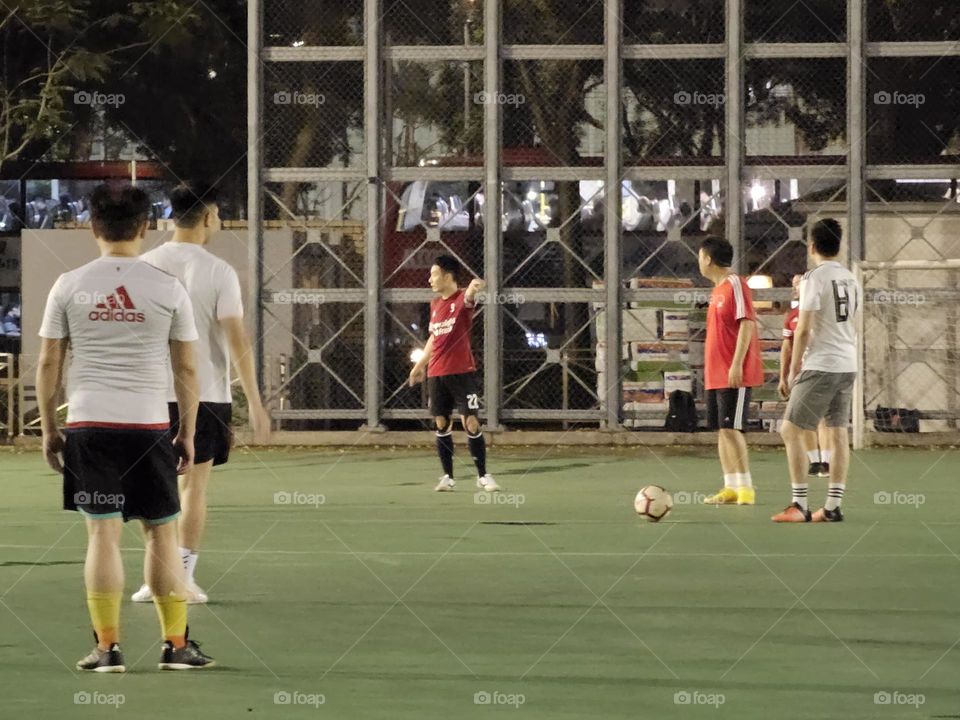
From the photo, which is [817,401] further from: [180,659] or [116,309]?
[116,309]

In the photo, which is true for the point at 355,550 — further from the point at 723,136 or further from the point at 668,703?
the point at 723,136

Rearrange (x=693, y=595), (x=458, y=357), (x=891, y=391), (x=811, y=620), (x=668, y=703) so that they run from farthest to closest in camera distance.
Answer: (x=891, y=391) → (x=458, y=357) → (x=693, y=595) → (x=811, y=620) → (x=668, y=703)

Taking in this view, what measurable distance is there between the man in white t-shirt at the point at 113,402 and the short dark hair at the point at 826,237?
708 centimetres

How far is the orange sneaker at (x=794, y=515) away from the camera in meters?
15.3

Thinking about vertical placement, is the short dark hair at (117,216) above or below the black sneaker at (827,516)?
above

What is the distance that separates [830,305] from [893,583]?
10.9ft

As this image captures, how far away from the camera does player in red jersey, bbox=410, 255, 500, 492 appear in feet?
61.0

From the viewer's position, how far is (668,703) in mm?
8039

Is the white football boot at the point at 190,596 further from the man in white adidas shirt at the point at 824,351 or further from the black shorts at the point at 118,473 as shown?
the man in white adidas shirt at the point at 824,351

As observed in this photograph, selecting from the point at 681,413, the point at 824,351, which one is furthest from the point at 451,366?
the point at 681,413

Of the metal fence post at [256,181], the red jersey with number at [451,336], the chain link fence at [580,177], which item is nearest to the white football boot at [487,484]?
the red jersey with number at [451,336]

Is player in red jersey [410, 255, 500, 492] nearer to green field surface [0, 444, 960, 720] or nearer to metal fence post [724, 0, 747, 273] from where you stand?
green field surface [0, 444, 960, 720]

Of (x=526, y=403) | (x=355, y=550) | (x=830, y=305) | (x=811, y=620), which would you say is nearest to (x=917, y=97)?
(x=526, y=403)

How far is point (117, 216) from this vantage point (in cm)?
864
